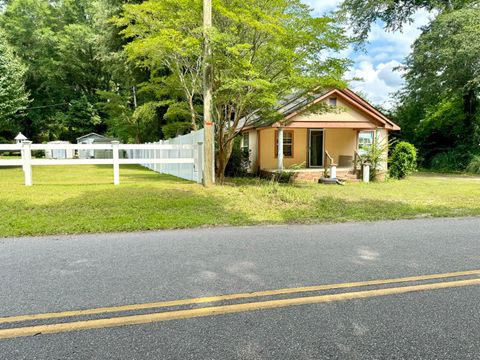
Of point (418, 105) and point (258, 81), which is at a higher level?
point (418, 105)

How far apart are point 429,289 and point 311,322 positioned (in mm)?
1548

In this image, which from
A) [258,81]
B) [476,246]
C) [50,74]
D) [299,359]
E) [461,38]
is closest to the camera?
[299,359]

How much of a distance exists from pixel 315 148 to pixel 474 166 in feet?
34.3

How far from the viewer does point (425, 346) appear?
103 inches

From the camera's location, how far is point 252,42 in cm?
1112

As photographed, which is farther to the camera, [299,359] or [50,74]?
[50,74]

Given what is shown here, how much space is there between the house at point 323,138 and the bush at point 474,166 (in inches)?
267

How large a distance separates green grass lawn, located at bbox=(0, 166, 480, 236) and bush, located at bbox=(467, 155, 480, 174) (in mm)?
12341

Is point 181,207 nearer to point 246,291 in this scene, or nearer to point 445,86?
point 246,291

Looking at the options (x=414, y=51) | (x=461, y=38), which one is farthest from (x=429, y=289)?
(x=414, y=51)

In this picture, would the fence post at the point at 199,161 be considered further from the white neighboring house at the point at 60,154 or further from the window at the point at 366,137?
the white neighboring house at the point at 60,154

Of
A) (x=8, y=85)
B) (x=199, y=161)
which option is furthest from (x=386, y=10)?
(x=8, y=85)

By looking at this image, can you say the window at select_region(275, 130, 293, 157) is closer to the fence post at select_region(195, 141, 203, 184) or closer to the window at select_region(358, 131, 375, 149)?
the window at select_region(358, 131, 375, 149)

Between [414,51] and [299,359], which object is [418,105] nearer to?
[414,51]
